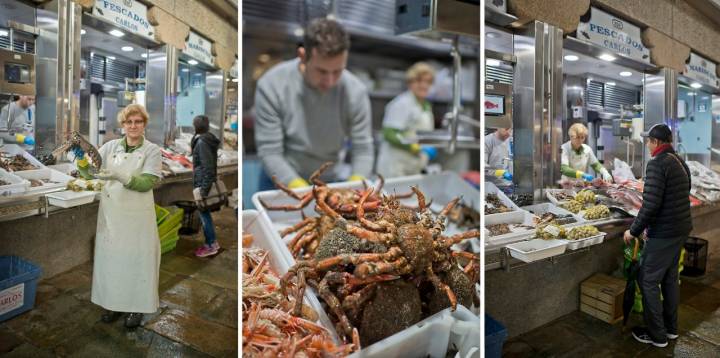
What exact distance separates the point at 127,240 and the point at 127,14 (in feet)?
1.90

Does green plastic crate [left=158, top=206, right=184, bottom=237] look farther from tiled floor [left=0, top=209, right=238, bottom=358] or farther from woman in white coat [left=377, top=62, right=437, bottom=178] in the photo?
woman in white coat [left=377, top=62, right=437, bottom=178]

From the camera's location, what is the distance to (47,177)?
3.58 ft

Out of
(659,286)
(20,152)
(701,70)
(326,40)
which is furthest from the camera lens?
(701,70)

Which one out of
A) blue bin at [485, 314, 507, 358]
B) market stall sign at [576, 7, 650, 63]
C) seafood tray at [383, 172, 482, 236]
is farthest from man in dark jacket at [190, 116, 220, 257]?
market stall sign at [576, 7, 650, 63]

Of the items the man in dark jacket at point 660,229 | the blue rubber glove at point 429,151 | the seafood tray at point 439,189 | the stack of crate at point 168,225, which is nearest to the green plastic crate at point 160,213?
the stack of crate at point 168,225

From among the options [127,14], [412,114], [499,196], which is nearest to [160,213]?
[127,14]

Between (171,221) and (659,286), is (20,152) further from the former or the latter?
(659,286)

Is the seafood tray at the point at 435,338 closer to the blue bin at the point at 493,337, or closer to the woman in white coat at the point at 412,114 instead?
the blue bin at the point at 493,337

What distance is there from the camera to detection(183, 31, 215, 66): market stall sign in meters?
1.23

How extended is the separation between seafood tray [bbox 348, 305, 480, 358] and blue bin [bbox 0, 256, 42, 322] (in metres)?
0.86

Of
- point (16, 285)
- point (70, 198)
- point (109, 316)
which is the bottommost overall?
point (109, 316)

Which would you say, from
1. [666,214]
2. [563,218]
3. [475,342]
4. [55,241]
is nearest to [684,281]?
[666,214]

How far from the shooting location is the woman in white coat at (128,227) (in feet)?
3.66

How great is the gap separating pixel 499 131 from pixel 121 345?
118 cm
